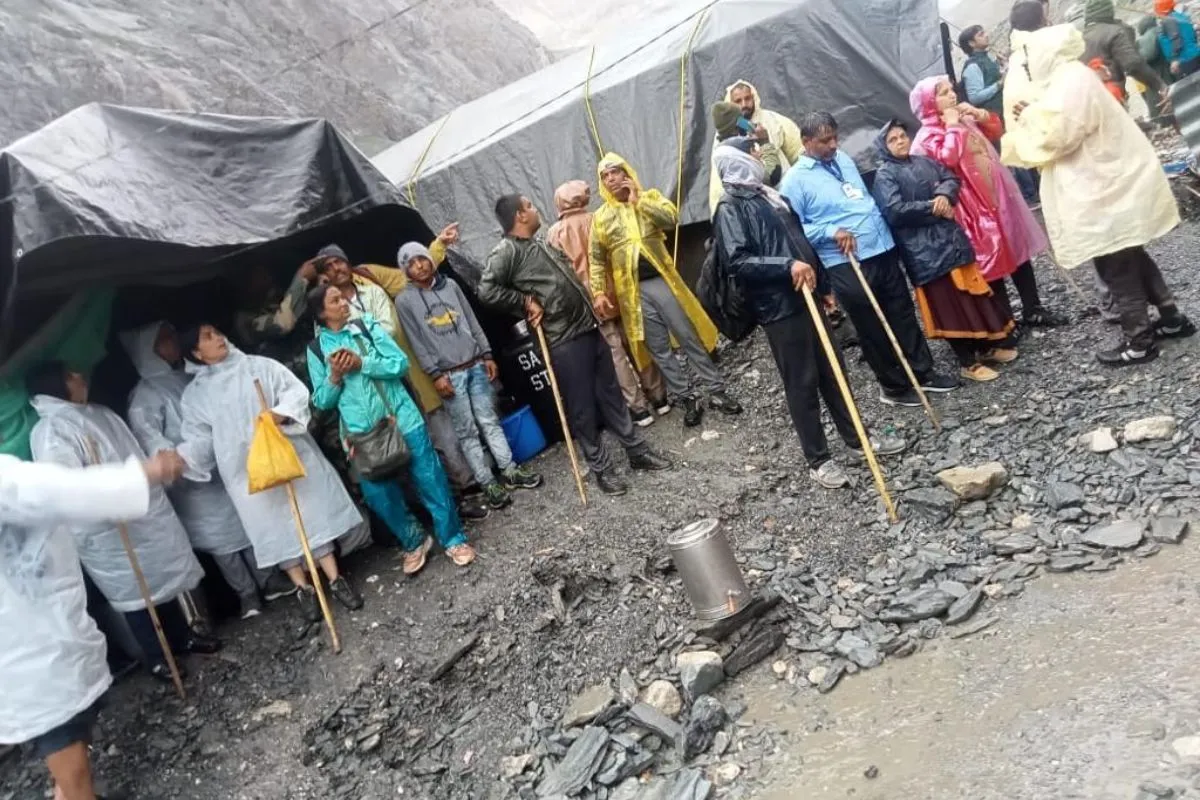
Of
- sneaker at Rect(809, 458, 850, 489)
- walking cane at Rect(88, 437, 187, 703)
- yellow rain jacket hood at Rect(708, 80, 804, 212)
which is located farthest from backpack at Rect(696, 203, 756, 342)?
walking cane at Rect(88, 437, 187, 703)

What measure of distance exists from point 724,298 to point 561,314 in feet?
3.83

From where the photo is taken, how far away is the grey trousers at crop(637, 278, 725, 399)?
5902 mm

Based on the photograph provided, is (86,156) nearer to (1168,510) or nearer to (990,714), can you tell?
(990,714)

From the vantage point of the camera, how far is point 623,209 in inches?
224

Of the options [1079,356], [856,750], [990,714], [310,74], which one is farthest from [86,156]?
[310,74]

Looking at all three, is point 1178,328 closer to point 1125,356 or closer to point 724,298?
point 1125,356

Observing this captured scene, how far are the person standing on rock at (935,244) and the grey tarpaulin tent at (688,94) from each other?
229 cm

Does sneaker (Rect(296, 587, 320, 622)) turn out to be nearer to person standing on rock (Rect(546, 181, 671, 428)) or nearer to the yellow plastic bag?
the yellow plastic bag

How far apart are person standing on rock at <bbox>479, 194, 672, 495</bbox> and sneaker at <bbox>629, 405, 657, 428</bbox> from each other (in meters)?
0.85

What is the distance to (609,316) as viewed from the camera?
5.90 m

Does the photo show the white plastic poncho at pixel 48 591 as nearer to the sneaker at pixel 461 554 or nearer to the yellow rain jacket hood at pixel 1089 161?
the sneaker at pixel 461 554

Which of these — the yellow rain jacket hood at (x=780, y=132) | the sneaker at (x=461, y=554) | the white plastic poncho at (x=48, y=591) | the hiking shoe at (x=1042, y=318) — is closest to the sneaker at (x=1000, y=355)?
the hiking shoe at (x=1042, y=318)

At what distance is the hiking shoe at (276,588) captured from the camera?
17.5 ft

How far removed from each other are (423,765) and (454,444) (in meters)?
2.59
